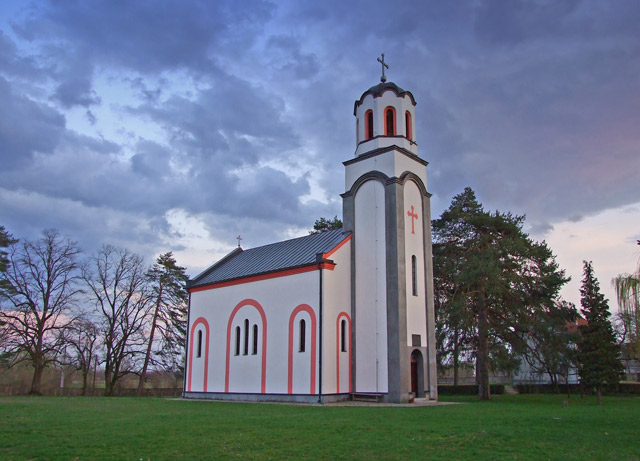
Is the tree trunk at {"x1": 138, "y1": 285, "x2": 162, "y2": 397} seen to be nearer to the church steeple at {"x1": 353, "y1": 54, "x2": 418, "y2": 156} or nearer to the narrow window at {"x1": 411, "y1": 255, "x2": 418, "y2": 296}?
the church steeple at {"x1": 353, "y1": 54, "x2": 418, "y2": 156}

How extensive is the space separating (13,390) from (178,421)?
31.1 metres

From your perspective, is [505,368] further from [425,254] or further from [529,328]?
[425,254]

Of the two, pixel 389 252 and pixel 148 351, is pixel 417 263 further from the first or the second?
pixel 148 351

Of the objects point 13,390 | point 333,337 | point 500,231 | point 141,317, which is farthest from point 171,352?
point 500,231

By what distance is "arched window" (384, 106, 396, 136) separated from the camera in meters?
27.2

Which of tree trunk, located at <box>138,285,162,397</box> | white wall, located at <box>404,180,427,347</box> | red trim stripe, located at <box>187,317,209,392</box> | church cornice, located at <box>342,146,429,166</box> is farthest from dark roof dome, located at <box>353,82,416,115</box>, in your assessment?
tree trunk, located at <box>138,285,162,397</box>

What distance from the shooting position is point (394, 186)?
25344 mm

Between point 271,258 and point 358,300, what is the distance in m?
6.89

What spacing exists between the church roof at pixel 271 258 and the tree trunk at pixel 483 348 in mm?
10073

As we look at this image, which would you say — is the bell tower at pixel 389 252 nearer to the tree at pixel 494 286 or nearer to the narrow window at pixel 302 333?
the narrow window at pixel 302 333

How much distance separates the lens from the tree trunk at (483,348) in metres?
29.9

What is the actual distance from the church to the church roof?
0.43ft

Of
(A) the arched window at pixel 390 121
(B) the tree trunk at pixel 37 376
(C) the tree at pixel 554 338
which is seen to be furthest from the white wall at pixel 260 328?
(C) the tree at pixel 554 338

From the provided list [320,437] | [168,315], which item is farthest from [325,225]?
[320,437]
